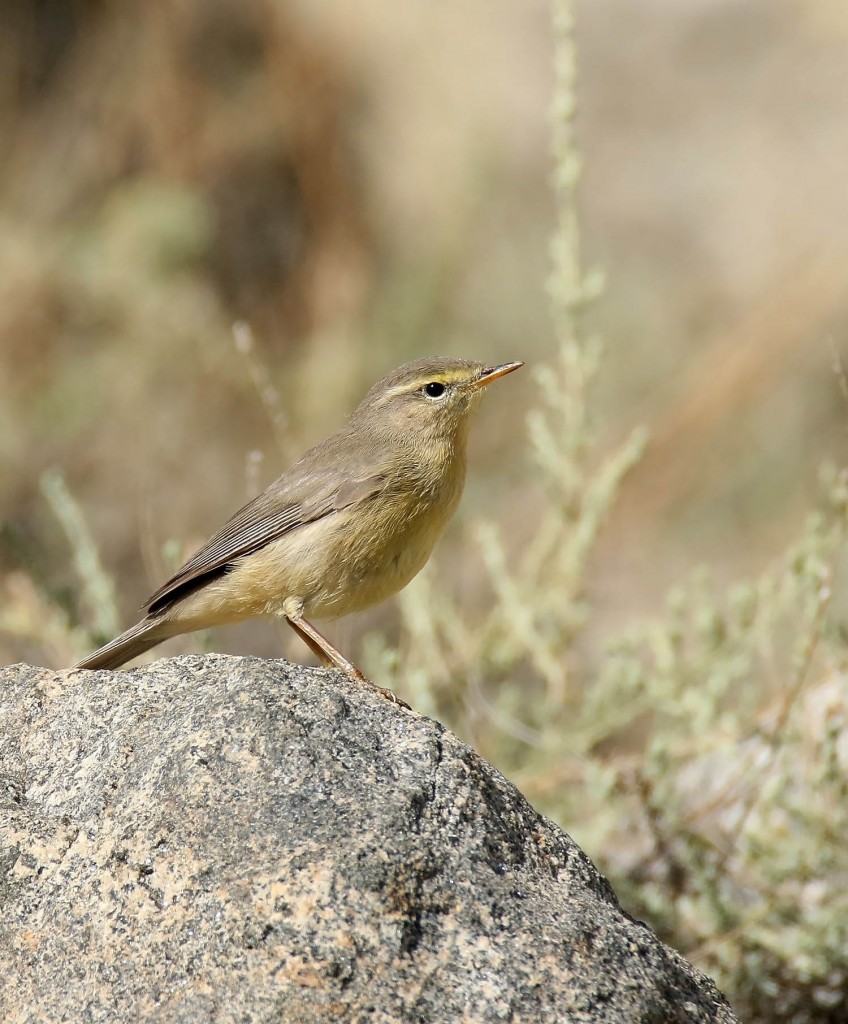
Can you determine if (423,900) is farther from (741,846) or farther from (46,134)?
(46,134)

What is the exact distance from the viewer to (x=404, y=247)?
11.9 meters

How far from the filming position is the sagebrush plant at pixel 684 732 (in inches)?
184

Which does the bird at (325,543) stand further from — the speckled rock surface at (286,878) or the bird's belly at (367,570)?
the speckled rock surface at (286,878)

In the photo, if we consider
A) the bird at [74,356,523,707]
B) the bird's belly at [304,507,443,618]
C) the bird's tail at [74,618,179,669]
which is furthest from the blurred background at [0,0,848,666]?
the bird's belly at [304,507,443,618]

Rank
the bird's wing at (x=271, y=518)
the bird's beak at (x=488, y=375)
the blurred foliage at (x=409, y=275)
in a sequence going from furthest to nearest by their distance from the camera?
1. the blurred foliage at (x=409, y=275)
2. the bird's beak at (x=488, y=375)
3. the bird's wing at (x=271, y=518)

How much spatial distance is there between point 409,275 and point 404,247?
2.59 feet

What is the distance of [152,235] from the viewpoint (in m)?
9.80

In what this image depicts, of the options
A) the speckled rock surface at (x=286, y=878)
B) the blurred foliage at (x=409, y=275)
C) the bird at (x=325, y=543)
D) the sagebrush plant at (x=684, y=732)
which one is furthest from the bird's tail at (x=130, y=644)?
the blurred foliage at (x=409, y=275)

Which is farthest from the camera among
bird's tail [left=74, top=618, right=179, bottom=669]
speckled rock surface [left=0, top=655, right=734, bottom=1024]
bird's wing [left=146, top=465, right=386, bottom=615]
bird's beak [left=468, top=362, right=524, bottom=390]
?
bird's beak [left=468, top=362, right=524, bottom=390]

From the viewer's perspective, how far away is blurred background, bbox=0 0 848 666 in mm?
9781

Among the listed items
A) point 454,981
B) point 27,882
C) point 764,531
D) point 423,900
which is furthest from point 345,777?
point 764,531

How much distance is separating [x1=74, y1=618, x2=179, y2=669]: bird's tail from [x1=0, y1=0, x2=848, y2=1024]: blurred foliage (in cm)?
232

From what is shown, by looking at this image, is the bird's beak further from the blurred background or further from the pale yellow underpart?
the blurred background

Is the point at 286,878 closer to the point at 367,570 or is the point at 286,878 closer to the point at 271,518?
the point at 367,570
